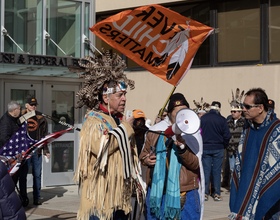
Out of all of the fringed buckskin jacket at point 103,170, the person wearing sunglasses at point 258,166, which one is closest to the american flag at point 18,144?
the fringed buckskin jacket at point 103,170

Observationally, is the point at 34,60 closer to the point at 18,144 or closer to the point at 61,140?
the point at 61,140

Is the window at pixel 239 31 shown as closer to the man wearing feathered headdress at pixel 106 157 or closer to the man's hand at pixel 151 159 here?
the man's hand at pixel 151 159

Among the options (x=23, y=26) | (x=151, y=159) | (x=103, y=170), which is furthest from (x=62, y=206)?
(x=103, y=170)

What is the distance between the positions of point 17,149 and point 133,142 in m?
3.26

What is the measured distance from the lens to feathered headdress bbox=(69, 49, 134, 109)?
6.03m

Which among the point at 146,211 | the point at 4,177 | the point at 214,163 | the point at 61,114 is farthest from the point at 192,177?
the point at 61,114

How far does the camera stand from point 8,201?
5547 mm

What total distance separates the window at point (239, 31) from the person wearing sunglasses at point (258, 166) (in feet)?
35.2

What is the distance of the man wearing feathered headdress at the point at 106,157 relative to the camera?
5.72 meters

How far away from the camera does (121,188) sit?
19.1ft

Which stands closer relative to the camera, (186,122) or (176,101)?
(186,122)

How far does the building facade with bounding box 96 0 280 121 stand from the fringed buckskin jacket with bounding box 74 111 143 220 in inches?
412

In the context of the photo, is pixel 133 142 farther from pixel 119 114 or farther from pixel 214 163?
pixel 214 163

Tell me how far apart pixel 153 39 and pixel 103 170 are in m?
2.43
